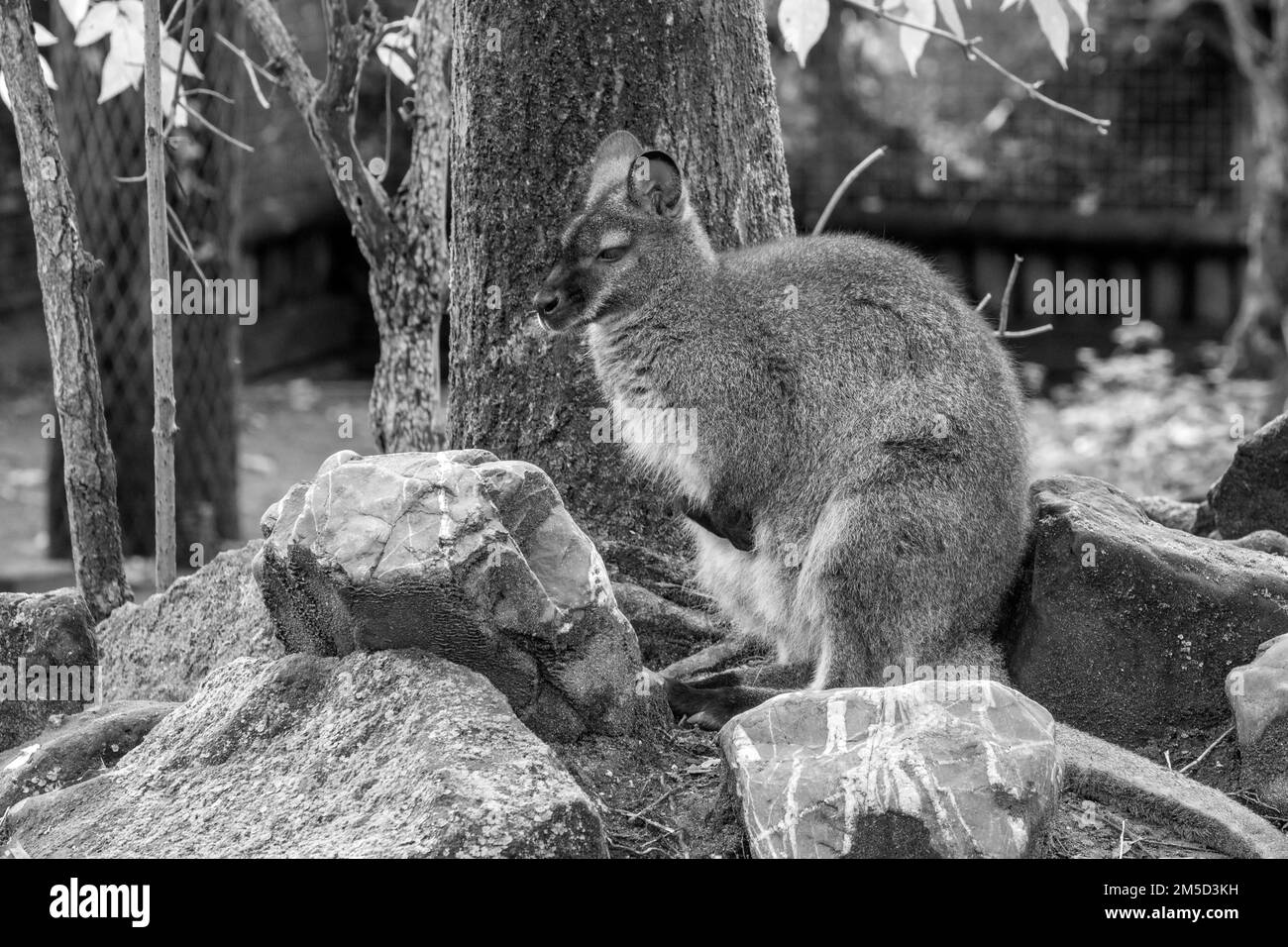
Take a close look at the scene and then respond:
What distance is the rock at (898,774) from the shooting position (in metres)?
3.62

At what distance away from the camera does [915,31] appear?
595 cm

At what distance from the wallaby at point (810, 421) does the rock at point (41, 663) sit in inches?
73.3

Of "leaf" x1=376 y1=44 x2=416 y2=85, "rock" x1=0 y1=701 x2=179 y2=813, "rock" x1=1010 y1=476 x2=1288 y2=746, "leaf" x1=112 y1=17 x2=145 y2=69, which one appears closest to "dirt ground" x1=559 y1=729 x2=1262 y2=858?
"rock" x1=1010 y1=476 x2=1288 y2=746

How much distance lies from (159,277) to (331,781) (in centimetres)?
225

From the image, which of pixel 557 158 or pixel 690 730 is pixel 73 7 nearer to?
pixel 557 158

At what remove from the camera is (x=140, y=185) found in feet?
32.3

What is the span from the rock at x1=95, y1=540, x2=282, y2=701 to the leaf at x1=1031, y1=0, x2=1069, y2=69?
3228mm

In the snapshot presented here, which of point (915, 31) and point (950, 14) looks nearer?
point (950, 14)

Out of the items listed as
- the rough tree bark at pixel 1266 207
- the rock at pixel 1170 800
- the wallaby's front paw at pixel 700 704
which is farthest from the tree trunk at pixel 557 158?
the rough tree bark at pixel 1266 207

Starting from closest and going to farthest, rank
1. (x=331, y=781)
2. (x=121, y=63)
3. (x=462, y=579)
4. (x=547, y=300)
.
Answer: (x=331, y=781), (x=462, y=579), (x=547, y=300), (x=121, y=63)

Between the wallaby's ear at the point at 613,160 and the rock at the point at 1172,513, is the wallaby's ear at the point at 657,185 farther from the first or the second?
the rock at the point at 1172,513

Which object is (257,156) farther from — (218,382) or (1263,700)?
(1263,700)

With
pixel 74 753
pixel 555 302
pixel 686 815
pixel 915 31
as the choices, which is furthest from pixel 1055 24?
pixel 74 753

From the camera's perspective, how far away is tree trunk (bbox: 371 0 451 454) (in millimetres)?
5844
